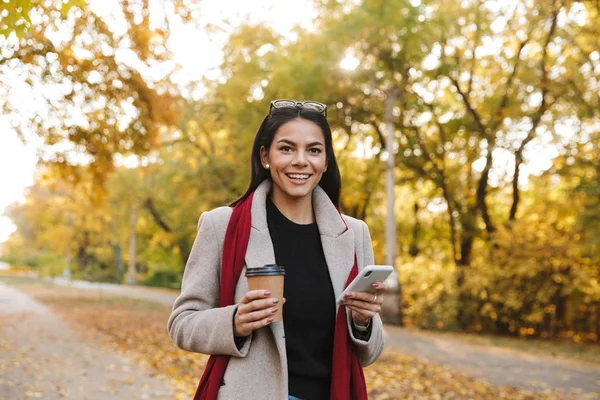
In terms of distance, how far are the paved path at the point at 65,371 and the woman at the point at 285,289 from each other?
6.09 metres

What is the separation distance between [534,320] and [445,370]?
6752 millimetres

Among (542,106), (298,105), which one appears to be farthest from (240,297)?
(542,106)

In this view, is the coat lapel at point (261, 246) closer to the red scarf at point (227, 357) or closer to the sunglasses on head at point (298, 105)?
the red scarf at point (227, 357)

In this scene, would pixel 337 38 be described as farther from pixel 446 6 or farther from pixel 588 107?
pixel 588 107

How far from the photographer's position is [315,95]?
1772 cm

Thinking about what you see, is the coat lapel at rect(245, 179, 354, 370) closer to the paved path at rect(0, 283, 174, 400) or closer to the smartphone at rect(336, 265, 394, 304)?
the smartphone at rect(336, 265, 394, 304)

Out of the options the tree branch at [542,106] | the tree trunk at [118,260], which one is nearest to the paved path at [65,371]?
the tree branch at [542,106]

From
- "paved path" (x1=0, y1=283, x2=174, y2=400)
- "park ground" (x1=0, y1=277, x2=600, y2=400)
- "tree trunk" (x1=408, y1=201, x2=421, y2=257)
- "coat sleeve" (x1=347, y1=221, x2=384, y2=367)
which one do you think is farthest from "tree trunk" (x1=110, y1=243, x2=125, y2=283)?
"coat sleeve" (x1=347, y1=221, x2=384, y2=367)

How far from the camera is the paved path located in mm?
8016

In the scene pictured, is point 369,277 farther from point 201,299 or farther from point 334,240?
point 201,299

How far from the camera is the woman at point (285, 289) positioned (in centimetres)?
216

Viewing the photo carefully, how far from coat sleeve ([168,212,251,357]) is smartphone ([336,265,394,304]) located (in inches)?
16.1

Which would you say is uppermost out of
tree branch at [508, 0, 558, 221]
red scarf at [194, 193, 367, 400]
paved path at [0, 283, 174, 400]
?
tree branch at [508, 0, 558, 221]

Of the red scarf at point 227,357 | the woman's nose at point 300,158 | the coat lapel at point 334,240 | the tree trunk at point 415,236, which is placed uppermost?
the tree trunk at point 415,236
